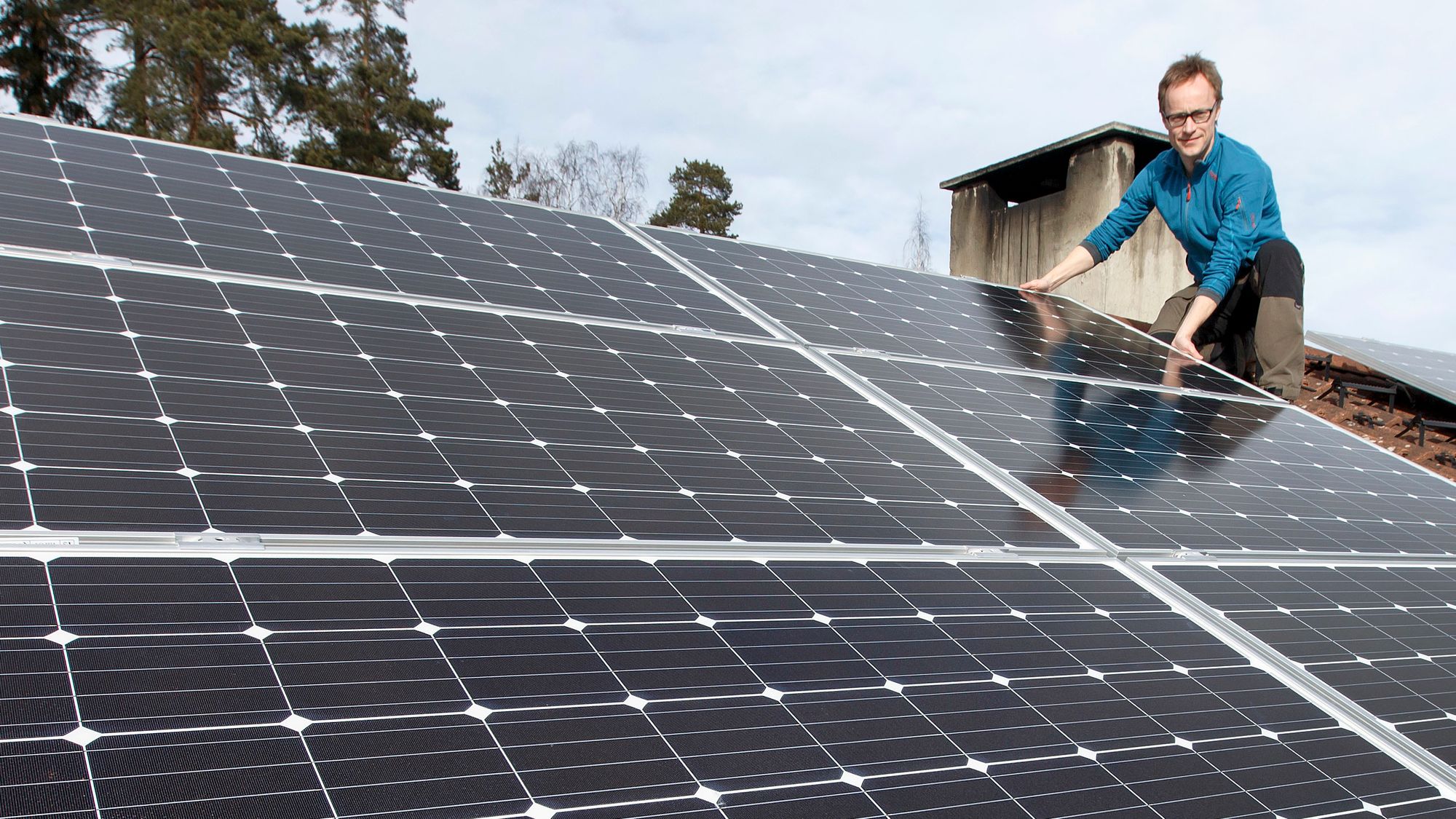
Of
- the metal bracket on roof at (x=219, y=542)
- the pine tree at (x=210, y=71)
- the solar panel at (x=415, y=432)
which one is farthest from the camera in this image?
the pine tree at (x=210, y=71)

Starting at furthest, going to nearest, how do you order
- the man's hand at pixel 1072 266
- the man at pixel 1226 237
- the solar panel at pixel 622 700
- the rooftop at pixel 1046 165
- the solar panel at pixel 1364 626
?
the rooftop at pixel 1046 165, the man's hand at pixel 1072 266, the man at pixel 1226 237, the solar panel at pixel 1364 626, the solar panel at pixel 622 700

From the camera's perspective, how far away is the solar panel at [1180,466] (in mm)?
6777

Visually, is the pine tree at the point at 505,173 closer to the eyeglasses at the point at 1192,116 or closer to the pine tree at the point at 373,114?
the pine tree at the point at 373,114

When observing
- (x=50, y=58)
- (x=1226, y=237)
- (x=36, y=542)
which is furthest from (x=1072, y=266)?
(x=50, y=58)

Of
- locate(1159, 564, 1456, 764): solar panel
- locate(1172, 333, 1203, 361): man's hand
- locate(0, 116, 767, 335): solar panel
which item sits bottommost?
locate(1159, 564, 1456, 764): solar panel

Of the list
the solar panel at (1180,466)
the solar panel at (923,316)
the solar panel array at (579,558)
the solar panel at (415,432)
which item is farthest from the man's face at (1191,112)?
the solar panel at (415,432)

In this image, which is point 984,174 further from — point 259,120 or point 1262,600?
point 259,120

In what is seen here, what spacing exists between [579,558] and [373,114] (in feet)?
131

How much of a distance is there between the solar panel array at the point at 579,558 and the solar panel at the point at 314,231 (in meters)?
0.05

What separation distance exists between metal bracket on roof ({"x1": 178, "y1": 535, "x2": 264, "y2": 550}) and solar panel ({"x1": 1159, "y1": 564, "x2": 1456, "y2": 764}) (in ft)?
14.5

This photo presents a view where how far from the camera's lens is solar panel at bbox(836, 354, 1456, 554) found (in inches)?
267

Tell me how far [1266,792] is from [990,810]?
1247 millimetres

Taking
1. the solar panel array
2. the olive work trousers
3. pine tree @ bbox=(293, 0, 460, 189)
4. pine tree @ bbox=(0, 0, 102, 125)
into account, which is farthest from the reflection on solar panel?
pine tree @ bbox=(0, 0, 102, 125)

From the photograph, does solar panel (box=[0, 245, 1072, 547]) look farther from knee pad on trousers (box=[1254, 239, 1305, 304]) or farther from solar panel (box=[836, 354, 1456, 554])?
knee pad on trousers (box=[1254, 239, 1305, 304])
